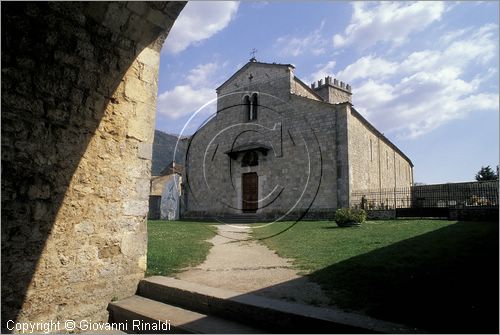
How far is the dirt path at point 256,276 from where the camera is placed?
4.34 m

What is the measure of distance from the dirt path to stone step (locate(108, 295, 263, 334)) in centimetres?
78

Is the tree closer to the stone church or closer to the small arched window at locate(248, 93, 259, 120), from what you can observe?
the stone church

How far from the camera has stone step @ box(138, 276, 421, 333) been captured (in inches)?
119

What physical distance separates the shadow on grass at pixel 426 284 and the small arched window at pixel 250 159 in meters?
15.3

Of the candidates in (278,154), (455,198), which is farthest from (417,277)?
(278,154)

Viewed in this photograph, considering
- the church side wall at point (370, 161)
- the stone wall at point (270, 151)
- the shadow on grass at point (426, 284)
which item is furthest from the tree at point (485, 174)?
the shadow on grass at point (426, 284)

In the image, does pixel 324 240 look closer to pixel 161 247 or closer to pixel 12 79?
pixel 161 247

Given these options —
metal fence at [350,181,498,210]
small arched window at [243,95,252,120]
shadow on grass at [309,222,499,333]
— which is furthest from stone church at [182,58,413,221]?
shadow on grass at [309,222,499,333]

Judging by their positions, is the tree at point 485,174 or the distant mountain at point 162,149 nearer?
the tree at point 485,174

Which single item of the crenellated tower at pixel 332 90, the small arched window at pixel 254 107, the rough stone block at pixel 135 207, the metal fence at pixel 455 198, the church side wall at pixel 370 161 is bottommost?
the rough stone block at pixel 135 207

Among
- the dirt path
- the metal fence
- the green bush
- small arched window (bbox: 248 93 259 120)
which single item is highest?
small arched window (bbox: 248 93 259 120)

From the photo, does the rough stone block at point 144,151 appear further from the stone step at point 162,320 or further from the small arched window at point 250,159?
the small arched window at point 250,159

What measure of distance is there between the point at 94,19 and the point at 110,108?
44.4 inches

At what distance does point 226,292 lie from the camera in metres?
4.20
